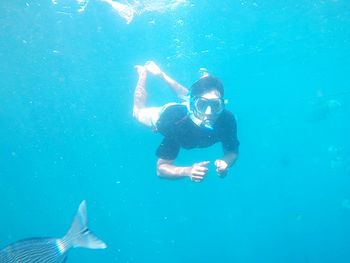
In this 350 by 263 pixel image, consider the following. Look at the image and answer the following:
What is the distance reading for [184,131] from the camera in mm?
7109

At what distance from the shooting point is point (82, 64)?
22.7 metres

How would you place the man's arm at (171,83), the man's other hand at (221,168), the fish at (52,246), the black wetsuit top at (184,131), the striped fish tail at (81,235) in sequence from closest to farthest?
1. the fish at (52,246)
2. the striped fish tail at (81,235)
3. the man's other hand at (221,168)
4. the black wetsuit top at (184,131)
5. the man's arm at (171,83)

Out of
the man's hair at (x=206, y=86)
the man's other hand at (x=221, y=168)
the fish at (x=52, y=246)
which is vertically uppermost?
the man's hair at (x=206, y=86)

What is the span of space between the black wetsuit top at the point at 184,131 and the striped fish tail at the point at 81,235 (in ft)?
9.50

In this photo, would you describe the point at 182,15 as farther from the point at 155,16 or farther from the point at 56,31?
the point at 56,31

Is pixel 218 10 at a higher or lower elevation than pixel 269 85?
lower

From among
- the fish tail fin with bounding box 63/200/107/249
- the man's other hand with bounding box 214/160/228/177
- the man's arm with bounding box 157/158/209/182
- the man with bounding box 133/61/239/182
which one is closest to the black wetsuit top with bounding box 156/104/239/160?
the man with bounding box 133/61/239/182

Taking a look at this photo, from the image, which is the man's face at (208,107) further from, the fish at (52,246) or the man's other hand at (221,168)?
the fish at (52,246)

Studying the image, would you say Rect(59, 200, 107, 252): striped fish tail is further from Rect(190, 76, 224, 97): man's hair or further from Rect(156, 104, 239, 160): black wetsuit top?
Rect(190, 76, 224, 97): man's hair

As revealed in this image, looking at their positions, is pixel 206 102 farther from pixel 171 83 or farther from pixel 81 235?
pixel 171 83

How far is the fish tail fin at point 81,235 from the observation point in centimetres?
448

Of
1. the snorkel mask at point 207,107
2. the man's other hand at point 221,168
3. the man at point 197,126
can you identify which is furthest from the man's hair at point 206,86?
the man's other hand at point 221,168

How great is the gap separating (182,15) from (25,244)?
16802 millimetres

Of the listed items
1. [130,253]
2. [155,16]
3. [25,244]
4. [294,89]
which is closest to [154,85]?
[155,16]
